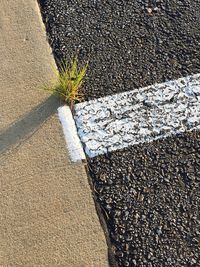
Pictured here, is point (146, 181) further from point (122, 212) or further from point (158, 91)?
point (158, 91)

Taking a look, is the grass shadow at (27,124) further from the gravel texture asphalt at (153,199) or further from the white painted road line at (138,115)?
the gravel texture asphalt at (153,199)

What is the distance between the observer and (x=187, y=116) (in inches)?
108

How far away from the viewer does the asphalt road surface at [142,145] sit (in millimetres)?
2379

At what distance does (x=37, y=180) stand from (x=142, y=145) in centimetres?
57

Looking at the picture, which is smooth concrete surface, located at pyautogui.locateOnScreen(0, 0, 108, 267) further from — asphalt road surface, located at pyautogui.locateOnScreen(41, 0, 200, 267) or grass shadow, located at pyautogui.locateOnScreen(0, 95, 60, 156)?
asphalt road surface, located at pyautogui.locateOnScreen(41, 0, 200, 267)

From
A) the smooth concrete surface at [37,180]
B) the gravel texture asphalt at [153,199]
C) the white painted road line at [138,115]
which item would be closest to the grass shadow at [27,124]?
the smooth concrete surface at [37,180]

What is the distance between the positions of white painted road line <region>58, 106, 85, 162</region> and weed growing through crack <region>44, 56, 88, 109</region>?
0.19ft

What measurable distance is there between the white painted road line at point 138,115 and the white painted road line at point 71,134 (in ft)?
0.10

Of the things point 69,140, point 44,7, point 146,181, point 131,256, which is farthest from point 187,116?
point 44,7

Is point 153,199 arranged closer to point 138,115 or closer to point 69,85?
point 138,115

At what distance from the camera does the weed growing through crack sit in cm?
279

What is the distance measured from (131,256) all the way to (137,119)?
764 mm

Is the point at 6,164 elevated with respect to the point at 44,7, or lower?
lower

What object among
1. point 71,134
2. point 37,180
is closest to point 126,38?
point 71,134
